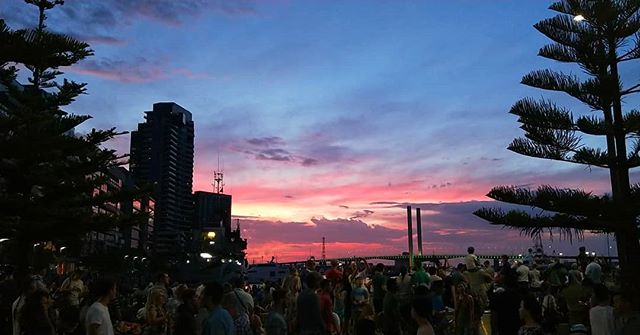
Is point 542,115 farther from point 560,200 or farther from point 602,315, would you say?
point 602,315

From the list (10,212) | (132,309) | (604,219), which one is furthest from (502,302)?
(10,212)

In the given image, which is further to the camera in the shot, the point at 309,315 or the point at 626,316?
the point at 309,315

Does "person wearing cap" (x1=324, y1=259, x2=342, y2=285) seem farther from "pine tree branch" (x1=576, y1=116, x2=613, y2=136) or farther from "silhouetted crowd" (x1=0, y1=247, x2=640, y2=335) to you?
"pine tree branch" (x1=576, y1=116, x2=613, y2=136)

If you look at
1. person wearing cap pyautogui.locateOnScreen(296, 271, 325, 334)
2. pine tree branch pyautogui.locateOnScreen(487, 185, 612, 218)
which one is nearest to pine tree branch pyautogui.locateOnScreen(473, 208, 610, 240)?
pine tree branch pyautogui.locateOnScreen(487, 185, 612, 218)

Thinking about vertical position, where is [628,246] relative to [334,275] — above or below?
above

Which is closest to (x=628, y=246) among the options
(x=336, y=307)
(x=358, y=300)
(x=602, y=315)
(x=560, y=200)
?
(x=560, y=200)

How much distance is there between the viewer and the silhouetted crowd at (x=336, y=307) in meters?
5.47

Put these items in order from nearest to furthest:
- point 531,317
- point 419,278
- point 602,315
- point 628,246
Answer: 1. point 531,317
2. point 602,315
3. point 628,246
4. point 419,278

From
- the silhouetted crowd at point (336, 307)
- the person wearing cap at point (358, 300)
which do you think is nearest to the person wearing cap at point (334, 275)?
the silhouetted crowd at point (336, 307)

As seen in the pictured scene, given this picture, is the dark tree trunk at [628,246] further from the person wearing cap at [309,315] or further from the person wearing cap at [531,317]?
the person wearing cap at [309,315]

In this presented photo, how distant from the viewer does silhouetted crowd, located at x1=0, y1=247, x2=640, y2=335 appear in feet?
18.0

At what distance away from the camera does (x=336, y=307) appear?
11.5 m

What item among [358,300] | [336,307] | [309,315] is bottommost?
[336,307]

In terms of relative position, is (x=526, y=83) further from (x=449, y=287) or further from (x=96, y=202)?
(x=96, y=202)
